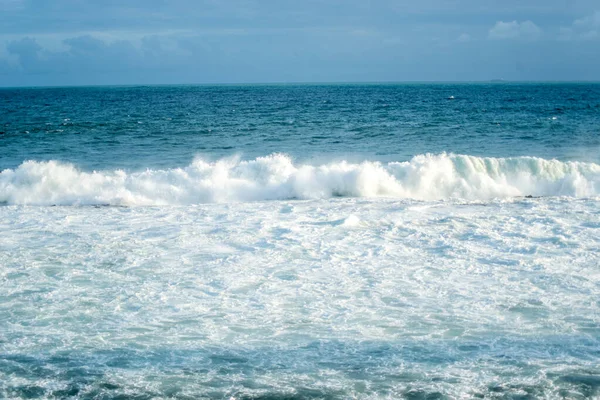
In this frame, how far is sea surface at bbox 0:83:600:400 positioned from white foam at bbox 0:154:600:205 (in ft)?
0.21

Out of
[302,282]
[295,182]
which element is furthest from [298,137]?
[302,282]

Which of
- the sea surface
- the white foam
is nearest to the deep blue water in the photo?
the white foam

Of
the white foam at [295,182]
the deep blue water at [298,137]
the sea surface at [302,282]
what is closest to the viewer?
the sea surface at [302,282]

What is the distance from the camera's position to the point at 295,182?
57.3ft

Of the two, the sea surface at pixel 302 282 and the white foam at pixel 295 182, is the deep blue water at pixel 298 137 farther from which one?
the sea surface at pixel 302 282

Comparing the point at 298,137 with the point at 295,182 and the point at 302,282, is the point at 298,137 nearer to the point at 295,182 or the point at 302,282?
the point at 295,182

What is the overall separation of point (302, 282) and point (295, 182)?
28.0 ft

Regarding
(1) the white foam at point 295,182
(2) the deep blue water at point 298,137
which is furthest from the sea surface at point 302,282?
(2) the deep blue water at point 298,137

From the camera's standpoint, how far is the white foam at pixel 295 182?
17203mm

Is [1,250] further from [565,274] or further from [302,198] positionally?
[565,274]

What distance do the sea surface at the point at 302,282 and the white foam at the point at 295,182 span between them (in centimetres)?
6

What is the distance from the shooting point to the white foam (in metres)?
17.2

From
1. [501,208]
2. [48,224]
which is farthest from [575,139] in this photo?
[48,224]

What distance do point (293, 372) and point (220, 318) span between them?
1.82 m
